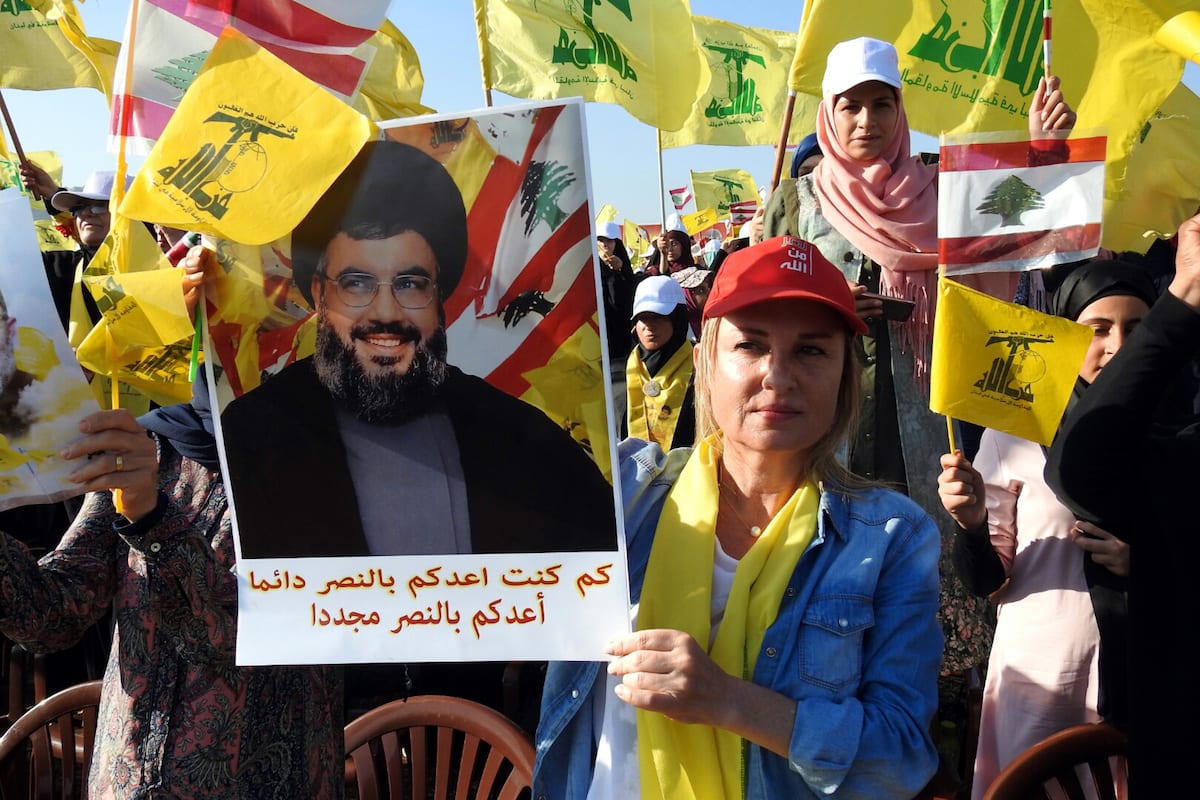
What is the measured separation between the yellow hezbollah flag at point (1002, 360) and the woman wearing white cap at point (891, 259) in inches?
36.6

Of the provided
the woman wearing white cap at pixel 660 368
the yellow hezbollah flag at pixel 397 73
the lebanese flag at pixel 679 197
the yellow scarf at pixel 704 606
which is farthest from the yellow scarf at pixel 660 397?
the lebanese flag at pixel 679 197

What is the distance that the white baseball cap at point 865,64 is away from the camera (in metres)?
2.99

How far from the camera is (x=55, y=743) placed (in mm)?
2332

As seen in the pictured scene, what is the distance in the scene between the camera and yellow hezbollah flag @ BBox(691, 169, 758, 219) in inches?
578

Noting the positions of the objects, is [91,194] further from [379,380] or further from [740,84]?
[740,84]

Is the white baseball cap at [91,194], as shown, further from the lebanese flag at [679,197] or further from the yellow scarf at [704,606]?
the lebanese flag at [679,197]

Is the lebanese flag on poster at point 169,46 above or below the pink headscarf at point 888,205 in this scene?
above

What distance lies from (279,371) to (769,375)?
797 mm

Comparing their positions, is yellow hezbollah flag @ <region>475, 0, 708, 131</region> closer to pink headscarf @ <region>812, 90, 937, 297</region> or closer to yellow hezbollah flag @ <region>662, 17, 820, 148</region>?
yellow hezbollah flag @ <region>662, 17, 820, 148</region>

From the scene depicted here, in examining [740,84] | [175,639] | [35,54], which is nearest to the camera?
[175,639]

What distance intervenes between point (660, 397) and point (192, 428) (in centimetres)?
389

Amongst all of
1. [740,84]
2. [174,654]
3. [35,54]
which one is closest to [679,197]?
[740,84]

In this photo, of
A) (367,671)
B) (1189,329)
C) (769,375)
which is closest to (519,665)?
(367,671)

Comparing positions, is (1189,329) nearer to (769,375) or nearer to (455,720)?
(769,375)
